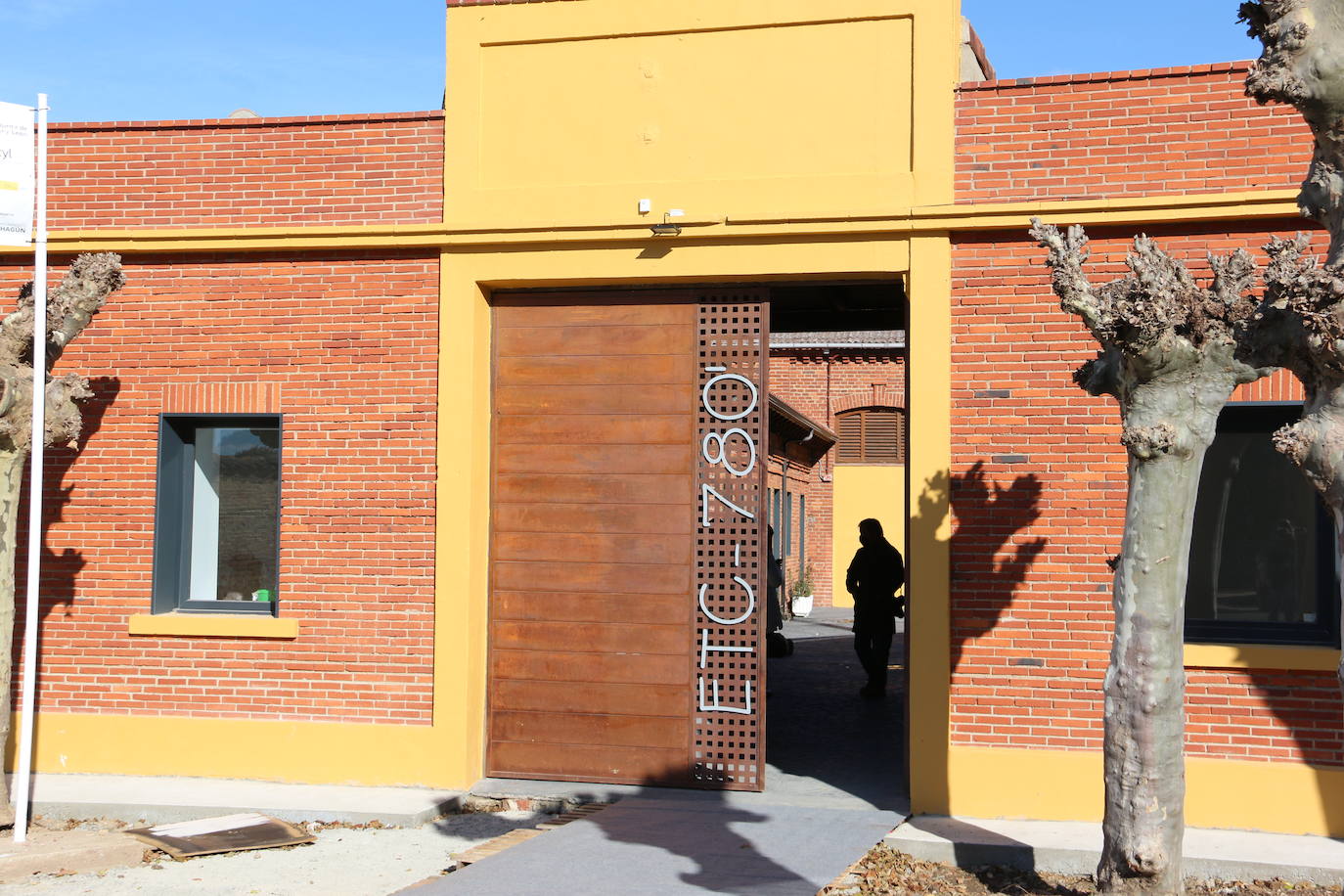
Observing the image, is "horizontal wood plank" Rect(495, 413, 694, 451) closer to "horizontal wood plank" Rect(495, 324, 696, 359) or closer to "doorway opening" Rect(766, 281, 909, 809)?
"horizontal wood plank" Rect(495, 324, 696, 359)

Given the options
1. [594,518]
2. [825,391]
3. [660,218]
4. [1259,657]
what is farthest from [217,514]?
[825,391]

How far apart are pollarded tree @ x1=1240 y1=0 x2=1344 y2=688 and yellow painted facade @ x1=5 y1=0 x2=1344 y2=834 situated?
11.2 feet

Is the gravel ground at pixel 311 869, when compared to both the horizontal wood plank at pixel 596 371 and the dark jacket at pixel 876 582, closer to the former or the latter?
the horizontal wood plank at pixel 596 371

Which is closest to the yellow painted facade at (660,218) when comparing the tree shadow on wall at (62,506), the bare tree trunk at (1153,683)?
the tree shadow on wall at (62,506)

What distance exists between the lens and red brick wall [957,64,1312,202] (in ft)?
28.1

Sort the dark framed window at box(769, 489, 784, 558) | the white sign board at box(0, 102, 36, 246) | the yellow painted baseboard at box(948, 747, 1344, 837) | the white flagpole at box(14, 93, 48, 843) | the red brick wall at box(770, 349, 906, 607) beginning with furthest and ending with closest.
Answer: the red brick wall at box(770, 349, 906, 607), the dark framed window at box(769, 489, 784, 558), the yellow painted baseboard at box(948, 747, 1344, 837), the white sign board at box(0, 102, 36, 246), the white flagpole at box(14, 93, 48, 843)

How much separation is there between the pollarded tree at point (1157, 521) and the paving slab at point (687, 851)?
1.67 meters

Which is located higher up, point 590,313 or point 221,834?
point 590,313

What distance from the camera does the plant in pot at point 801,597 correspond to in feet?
93.0

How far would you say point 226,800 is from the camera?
9.12 metres

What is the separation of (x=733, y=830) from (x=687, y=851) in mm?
584

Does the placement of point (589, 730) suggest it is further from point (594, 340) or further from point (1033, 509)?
point (1033, 509)

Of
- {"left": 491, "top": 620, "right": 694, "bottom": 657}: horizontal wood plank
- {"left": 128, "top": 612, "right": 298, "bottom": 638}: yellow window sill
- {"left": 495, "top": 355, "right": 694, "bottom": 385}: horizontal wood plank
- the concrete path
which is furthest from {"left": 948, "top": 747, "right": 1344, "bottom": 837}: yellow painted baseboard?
{"left": 128, "top": 612, "right": 298, "bottom": 638}: yellow window sill

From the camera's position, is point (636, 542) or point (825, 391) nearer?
point (636, 542)
